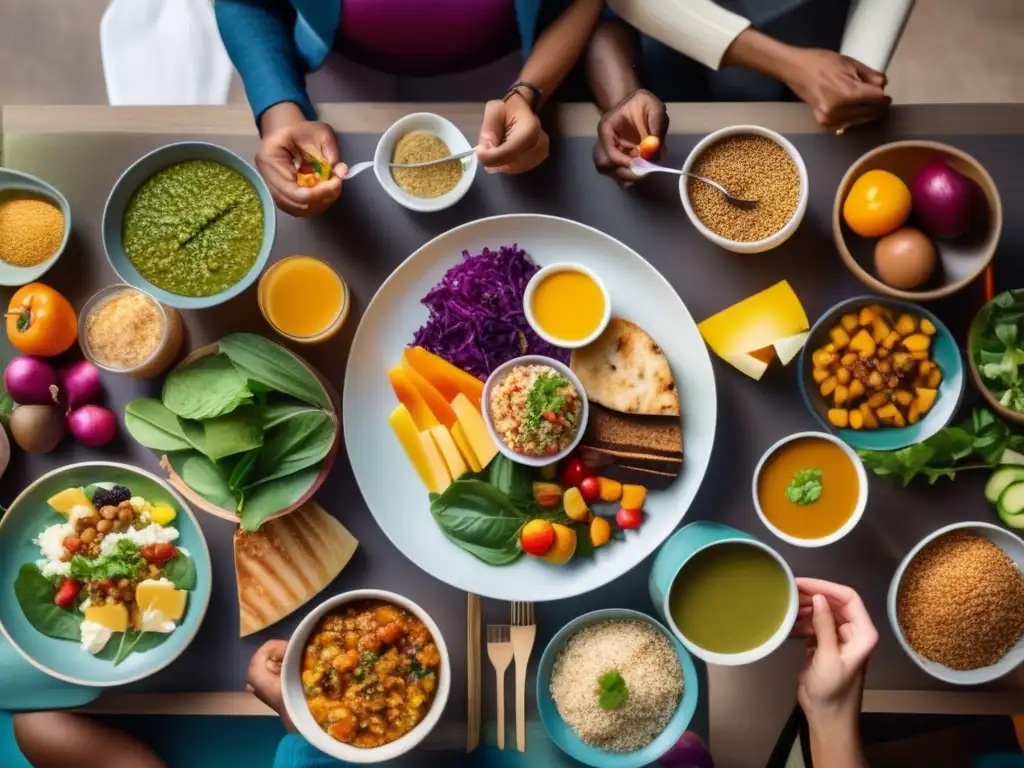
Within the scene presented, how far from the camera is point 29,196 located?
4.56 feet

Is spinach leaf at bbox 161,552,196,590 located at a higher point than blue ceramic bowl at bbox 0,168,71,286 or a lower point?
lower

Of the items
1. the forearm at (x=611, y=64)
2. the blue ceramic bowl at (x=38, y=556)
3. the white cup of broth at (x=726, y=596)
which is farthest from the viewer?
the forearm at (x=611, y=64)

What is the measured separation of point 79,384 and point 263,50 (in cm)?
70

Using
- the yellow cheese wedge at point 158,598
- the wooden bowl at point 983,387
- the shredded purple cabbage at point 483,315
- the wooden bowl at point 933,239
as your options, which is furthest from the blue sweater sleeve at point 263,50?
the wooden bowl at point 983,387

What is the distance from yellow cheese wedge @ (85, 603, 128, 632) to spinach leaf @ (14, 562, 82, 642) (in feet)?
0.17

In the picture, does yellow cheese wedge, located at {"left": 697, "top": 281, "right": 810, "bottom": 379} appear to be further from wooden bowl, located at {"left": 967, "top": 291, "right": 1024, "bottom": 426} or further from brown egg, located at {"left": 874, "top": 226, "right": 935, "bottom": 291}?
wooden bowl, located at {"left": 967, "top": 291, "right": 1024, "bottom": 426}

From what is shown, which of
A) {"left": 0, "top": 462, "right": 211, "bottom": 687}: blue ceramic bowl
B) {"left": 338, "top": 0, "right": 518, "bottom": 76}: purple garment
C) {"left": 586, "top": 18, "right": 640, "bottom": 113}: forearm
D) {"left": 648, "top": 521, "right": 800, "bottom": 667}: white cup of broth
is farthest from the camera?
{"left": 338, "top": 0, "right": 518, "bottom": 76}: purple garment

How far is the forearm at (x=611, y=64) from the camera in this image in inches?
56.1

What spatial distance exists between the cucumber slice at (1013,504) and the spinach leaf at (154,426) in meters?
1.36

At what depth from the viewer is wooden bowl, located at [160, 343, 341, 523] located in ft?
4.25

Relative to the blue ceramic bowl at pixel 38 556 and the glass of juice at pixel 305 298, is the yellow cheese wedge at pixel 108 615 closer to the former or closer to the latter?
the blue ceramic bowl at pixel 38 556

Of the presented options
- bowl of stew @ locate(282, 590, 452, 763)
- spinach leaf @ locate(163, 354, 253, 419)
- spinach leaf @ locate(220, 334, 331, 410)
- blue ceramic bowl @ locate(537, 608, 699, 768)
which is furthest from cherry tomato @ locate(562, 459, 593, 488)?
spinach leaf @ locate(163, 354, 253, 419)

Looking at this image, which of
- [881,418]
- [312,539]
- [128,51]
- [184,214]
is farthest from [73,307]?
[881,418]

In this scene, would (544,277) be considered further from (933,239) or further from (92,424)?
(92,424)
